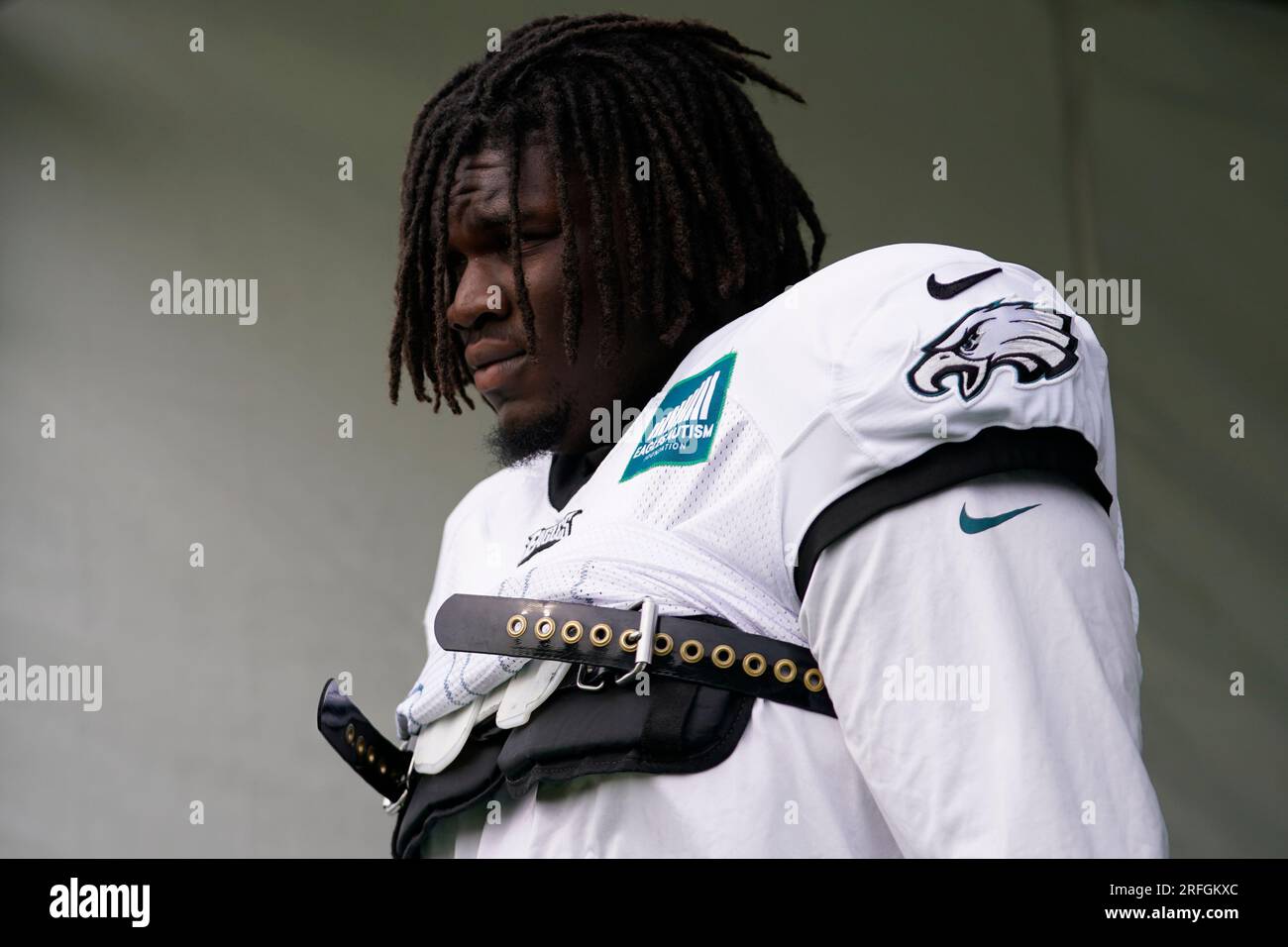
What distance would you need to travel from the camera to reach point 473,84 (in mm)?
1461

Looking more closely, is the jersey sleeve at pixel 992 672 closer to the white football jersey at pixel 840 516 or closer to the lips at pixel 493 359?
the white football jersey at pixel 840 516

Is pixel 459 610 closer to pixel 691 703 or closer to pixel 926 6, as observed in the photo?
pixel 691 703

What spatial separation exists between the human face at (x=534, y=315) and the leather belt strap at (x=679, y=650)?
0.30 meters

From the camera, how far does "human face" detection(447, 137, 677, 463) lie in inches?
53.2

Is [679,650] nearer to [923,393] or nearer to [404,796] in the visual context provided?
[923,393]

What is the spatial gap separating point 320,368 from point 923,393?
233cm

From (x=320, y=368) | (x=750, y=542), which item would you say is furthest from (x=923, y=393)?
(x=320, y=368)

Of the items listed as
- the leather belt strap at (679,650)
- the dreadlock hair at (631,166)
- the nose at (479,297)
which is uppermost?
the dreadlock hair at (631,166)

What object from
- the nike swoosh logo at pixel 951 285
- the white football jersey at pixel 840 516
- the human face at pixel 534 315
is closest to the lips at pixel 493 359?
the human face at pixel 534 315

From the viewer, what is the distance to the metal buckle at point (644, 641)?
3.49ft

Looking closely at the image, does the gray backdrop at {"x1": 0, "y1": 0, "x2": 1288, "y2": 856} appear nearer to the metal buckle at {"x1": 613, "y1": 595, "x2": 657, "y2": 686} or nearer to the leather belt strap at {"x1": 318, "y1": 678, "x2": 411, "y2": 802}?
the leather belt strap at {"x1": 318, "y1": 678, "x2": 411, "y2": 802}

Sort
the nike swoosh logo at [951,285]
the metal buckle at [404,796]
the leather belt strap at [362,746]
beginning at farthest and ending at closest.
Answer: the leather belt strap at [362,746], the metal buckle at [404,796], the nike swoosh logo at [951,285]

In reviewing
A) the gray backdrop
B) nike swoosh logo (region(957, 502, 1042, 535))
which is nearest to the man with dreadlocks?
nike swoosh logo (region(957, 502, 1042, 535))
